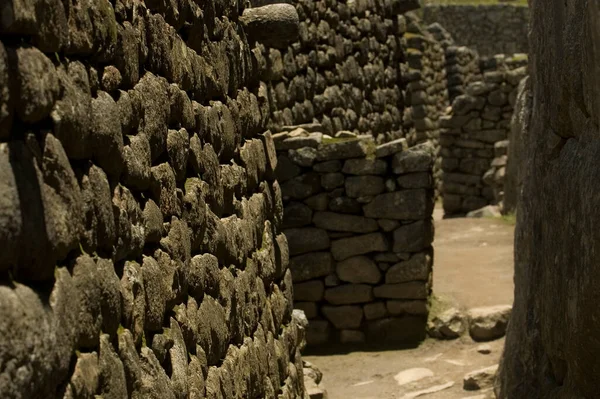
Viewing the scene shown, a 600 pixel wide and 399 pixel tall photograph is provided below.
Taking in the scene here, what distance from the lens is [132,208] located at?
3498mm

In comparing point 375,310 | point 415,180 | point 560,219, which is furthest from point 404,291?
point 560,219

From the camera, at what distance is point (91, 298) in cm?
303

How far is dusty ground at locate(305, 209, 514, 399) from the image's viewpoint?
7.53 m

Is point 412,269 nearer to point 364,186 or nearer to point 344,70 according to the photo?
point 364,186

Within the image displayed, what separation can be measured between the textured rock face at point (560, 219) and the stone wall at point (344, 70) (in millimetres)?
2548

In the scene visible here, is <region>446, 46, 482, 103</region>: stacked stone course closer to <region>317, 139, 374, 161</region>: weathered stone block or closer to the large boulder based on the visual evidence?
<region>317, 139, 374, 161</region>: weathered stone block

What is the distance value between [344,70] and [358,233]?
213cm

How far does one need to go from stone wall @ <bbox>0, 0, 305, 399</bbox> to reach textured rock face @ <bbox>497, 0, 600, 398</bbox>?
1201 millimetres

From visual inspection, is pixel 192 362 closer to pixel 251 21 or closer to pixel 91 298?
pixel 91 298

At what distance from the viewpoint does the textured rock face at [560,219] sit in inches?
145

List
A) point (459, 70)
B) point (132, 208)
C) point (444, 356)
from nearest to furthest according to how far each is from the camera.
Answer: point (132, 208) < point (444, 356) < point (459, 70)

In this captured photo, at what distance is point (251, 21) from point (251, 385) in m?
1.92

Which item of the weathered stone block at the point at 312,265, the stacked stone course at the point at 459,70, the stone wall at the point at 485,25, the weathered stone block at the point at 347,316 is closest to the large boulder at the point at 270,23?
the weathered stone block at the point at 312,265

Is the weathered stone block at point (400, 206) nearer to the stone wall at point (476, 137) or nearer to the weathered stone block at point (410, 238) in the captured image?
the weathered stone block at point (410, 238)
